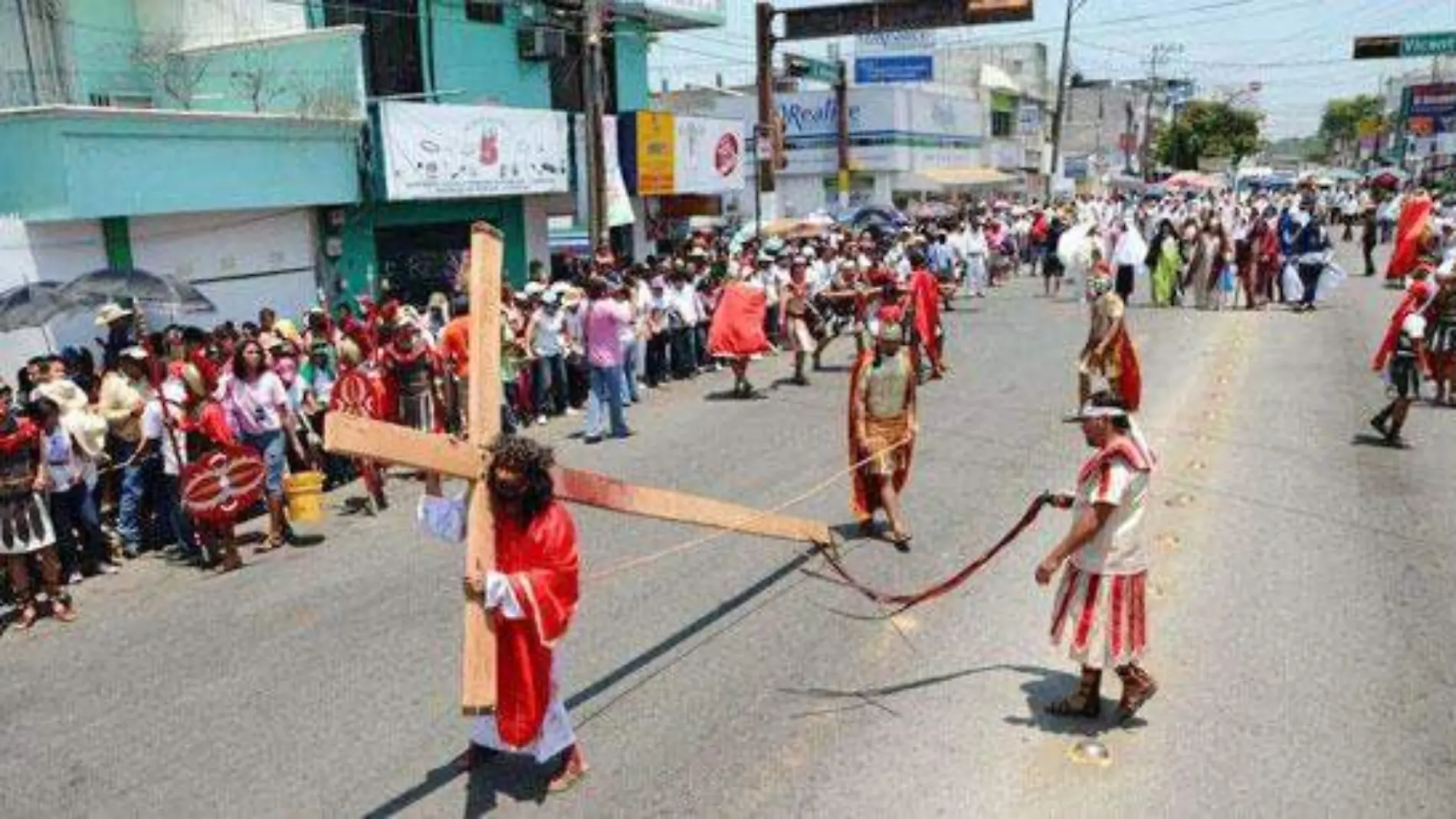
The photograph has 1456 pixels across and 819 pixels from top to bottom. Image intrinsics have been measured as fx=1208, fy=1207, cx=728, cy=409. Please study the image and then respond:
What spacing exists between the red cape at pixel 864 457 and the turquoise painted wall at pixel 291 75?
11387 mm

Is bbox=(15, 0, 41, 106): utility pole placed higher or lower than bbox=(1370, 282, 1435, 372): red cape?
higher

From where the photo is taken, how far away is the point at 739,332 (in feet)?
48.2

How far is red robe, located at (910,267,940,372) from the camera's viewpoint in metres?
14.7

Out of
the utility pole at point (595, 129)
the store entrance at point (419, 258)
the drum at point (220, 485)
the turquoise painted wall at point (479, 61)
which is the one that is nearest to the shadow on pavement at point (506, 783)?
the drum at point (220, 485)

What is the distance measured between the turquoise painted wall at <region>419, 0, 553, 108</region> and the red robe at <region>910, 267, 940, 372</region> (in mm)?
9910

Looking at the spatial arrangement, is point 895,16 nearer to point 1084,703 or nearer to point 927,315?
point 927,315

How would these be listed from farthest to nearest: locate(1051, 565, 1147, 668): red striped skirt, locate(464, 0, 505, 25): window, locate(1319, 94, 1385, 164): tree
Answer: locate(1319, 94, 1385, 164): tree < locate(464, 0, 505, 25): window < locate(1051, 565, 1147, 668): red striped skirt

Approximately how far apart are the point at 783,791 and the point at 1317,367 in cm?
1298

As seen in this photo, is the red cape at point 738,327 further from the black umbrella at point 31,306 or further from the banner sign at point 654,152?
the banner sign at point 654,152

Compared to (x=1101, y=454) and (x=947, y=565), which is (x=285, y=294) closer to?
→ (x=947, y=565)

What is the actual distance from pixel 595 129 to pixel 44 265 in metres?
7.96

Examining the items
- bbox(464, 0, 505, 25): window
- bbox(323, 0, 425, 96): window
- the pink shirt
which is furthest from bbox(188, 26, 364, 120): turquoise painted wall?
the pink shirt

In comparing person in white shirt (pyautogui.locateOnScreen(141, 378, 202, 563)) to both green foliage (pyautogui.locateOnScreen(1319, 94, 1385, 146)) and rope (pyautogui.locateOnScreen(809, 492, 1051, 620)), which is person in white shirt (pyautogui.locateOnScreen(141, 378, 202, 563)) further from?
green foliage (pyautogui.locateOnScreen(1319, 94, 1385, 146))

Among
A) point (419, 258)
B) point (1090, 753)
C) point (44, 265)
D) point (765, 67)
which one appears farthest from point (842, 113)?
point (1090, 753)
